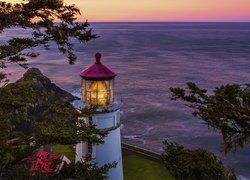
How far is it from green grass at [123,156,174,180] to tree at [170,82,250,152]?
14.4m

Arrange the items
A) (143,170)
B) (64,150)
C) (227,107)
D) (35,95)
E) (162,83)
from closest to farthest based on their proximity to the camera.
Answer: (227,107) → (35,95) → (143,170) → (64,150) → (162,83)

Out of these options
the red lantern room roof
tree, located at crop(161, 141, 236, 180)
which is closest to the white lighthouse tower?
the red lantern room roof

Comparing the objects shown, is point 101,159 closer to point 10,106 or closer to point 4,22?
point 10,106

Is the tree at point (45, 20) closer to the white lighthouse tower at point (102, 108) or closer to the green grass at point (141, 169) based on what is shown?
the white lighthouse tower at point (102, 108)

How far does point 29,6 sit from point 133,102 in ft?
131

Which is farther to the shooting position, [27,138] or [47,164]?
[47,164]

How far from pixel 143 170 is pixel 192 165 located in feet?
49.6

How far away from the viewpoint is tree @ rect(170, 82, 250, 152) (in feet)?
14.7

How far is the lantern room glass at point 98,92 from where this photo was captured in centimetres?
1267

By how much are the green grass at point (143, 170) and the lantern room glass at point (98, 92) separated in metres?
8.32

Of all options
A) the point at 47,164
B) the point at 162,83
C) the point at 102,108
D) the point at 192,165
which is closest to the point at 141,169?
the point at 102,108

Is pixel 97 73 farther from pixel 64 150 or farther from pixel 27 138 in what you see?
pixel 64 150

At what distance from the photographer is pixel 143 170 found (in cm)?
2033

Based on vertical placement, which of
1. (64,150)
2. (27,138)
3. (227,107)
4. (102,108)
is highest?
(227,107)
